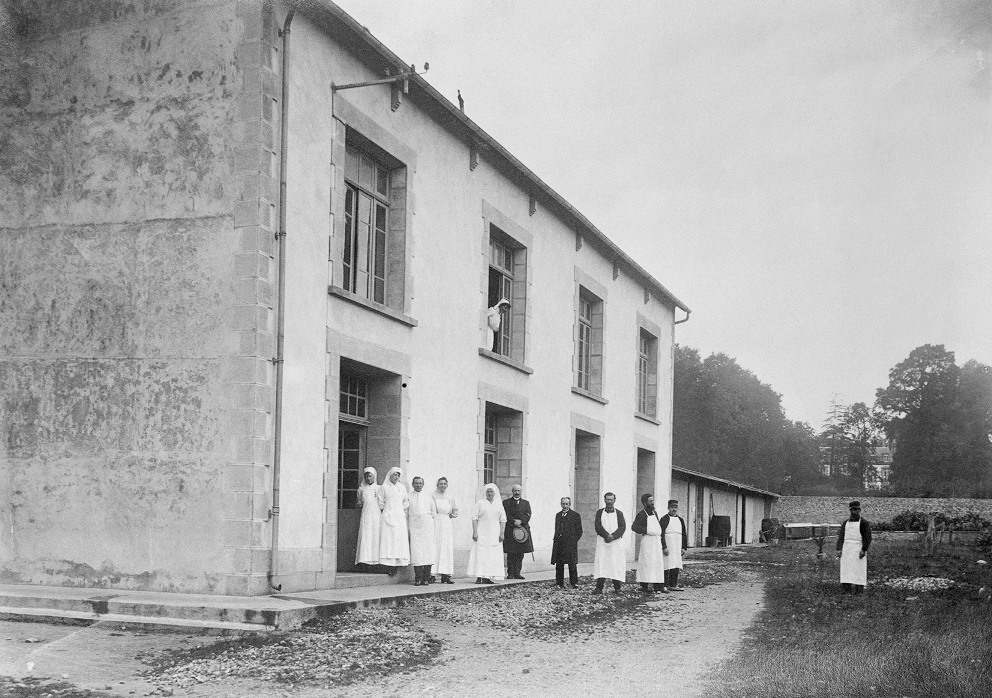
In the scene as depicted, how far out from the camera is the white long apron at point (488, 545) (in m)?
14.4

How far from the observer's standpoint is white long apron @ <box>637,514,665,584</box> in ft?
48.0

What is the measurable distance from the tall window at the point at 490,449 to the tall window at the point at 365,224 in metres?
4.61

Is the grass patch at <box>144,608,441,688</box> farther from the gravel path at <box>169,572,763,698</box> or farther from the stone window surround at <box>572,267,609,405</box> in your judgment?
the stone window surround at <box>572,267,609,405</box>

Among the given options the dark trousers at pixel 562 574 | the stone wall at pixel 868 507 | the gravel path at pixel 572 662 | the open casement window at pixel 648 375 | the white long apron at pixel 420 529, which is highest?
the open casement window at pixel 648 375

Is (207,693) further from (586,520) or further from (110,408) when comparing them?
(586,520)

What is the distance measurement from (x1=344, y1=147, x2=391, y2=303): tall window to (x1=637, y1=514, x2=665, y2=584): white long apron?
16.5 ft

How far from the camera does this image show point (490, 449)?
17.6 metres

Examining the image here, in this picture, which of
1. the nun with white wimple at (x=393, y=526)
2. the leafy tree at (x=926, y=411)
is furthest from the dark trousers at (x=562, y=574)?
the leafy tree at (x=926, y=411)

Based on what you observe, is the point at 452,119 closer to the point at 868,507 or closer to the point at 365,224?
the point at 365,224

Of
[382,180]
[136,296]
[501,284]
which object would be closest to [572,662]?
[136,296]

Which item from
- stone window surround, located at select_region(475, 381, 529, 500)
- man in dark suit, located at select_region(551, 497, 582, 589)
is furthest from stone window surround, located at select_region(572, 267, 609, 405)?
man in dark suit, located at select_region(551, 497, 582, 589)

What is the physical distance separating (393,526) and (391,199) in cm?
431

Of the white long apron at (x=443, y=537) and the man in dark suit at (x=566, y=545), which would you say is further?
the man in dark suit at (x=566, y=545)

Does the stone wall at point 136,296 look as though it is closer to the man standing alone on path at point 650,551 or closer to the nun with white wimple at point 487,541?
the nun with white wimple at point 487,541
